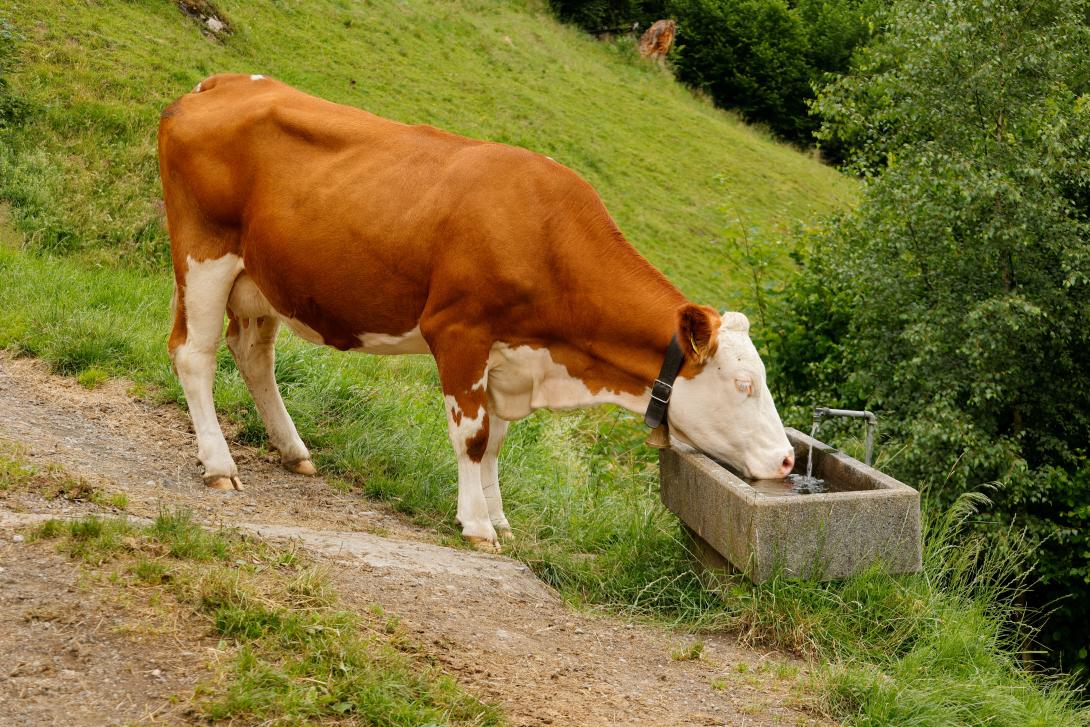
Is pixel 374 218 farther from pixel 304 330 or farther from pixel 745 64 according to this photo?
pixel 745 64

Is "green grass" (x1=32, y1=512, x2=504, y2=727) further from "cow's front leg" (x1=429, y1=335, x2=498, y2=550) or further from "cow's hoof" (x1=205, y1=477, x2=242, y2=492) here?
"cow's hoof" (x1=205, y1=477, x2=242, y2=492)

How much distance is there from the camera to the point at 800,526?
18.0 feet

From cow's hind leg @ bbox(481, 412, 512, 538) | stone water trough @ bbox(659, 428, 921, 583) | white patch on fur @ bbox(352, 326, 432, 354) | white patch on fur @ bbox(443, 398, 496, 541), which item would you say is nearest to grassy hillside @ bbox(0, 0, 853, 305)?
white patch on fur @ bbox(352, 326, 432, 354)

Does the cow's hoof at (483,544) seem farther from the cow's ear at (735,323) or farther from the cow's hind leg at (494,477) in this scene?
the cow's ear at (735,323)

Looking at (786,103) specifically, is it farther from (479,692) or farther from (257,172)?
(479,692)

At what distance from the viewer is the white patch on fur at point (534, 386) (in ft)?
20.0

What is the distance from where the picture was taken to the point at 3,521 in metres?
4.61

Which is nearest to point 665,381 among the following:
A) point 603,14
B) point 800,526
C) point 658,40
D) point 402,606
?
point 800,526

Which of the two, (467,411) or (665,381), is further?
(467,411)

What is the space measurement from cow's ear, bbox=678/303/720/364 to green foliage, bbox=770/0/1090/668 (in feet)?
13.4

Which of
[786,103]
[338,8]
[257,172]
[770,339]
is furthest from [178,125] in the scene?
[786,103]

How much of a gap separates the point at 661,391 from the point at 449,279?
4.01 feet

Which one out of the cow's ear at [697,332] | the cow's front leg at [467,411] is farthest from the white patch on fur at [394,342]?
the cow's ear at [697,332]

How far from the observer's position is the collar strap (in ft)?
19.3
